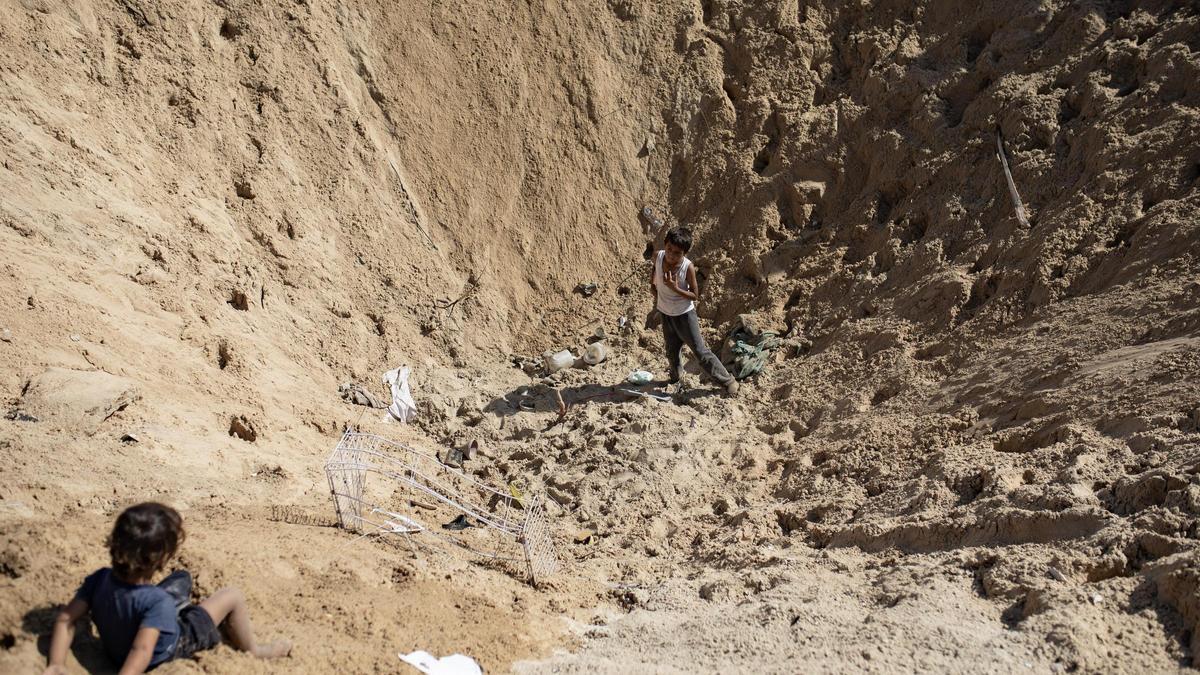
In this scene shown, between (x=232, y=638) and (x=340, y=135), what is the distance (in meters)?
4.94

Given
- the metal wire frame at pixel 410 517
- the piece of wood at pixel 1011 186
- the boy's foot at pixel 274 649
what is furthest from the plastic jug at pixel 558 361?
the boy's foot at pixel 274 649

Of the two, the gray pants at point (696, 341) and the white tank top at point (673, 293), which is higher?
the white tank top at point (673, 293)

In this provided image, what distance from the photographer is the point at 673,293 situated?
6.61 meters

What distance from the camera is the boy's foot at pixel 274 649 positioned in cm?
341

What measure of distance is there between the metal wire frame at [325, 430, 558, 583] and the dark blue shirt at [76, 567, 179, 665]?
4.62 feet

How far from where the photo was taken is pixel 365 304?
7.02 meters

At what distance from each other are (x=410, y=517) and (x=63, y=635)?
7.52 ft

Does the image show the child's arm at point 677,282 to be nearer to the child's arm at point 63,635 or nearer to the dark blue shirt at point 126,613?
the dark blue shirt at point 126,613

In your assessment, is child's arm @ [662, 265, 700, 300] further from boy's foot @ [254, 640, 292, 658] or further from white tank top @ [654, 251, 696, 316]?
boy's foot @ [254, 640, 292, 658]

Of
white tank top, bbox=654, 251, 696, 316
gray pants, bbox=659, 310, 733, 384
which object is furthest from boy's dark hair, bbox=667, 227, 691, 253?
gray pants, bbox=659, 310, 733, 384

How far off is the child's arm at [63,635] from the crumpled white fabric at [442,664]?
1.16m

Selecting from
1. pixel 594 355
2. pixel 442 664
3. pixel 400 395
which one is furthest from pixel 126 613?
pixel 594 355

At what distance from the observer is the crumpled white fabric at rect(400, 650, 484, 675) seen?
3650 millimetres

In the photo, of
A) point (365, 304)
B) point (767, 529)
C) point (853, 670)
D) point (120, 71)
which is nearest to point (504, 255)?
point (365, 304)
